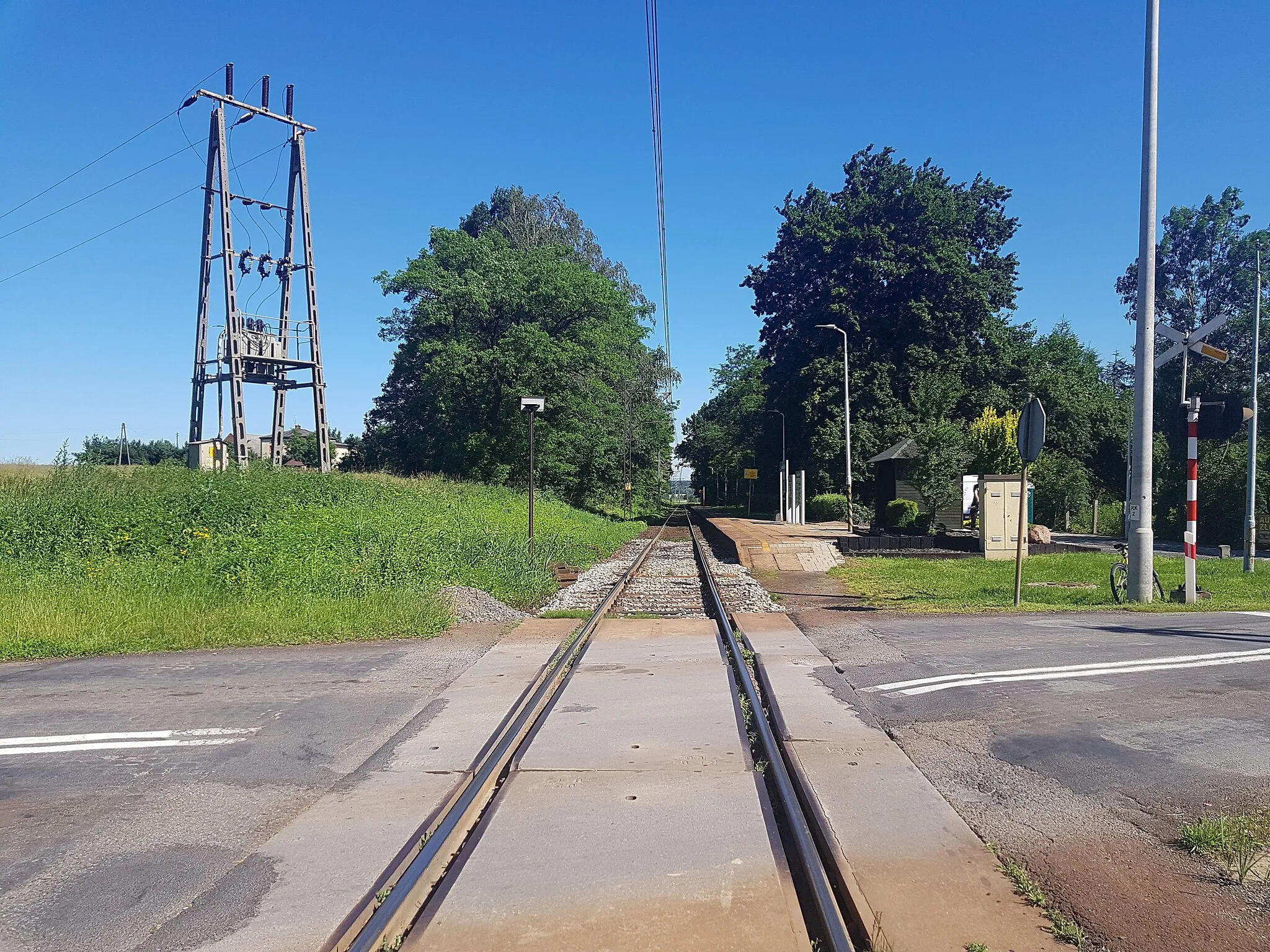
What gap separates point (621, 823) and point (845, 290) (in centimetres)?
4958

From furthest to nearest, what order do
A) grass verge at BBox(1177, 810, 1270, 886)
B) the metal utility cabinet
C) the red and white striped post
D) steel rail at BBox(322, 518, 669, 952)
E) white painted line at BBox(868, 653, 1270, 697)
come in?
1. the metal utility cabinet
2. the red and white striped post
3. white painted line at BBox(868, 653, 1270, 697)
4. grass verge at BBox(1177, 810, 1270, 886)
5. steel rail at BBox(322, 518, 669, 952)

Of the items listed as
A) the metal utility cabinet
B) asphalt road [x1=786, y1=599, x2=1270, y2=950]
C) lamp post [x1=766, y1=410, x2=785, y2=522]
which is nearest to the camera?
asphalt road [x1=786, y1=599, x2=1270, y2=950]

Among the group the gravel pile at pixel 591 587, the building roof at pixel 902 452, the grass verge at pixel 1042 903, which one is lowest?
the gravel pile at pixel 591 587

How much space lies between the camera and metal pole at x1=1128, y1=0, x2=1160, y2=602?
12.2 metres

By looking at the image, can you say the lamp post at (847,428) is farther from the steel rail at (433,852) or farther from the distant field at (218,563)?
the steel rail at (433,852)

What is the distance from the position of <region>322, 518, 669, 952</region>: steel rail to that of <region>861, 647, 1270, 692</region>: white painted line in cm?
286

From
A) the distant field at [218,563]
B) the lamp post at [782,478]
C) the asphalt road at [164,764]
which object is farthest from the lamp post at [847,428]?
the asphalt road at [164,764]

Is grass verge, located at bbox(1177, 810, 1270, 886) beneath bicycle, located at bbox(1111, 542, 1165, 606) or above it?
beneath

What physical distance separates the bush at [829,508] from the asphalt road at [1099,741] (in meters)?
37.5

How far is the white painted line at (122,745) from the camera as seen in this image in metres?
5.76

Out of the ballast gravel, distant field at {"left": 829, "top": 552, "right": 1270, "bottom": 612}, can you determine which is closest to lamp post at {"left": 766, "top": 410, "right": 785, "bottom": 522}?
the ballast gravel

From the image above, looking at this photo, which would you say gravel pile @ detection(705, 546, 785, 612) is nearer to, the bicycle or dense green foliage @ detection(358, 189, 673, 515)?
the bicycle

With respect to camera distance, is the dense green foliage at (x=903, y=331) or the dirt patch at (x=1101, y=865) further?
the dense green foliage at (x=903, y=331)

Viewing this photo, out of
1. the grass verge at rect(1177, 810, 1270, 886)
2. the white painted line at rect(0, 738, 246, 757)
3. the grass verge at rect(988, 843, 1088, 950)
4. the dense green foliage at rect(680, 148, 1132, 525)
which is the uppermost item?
the dense green foliage at rect(680, 148, 1132, 525)
